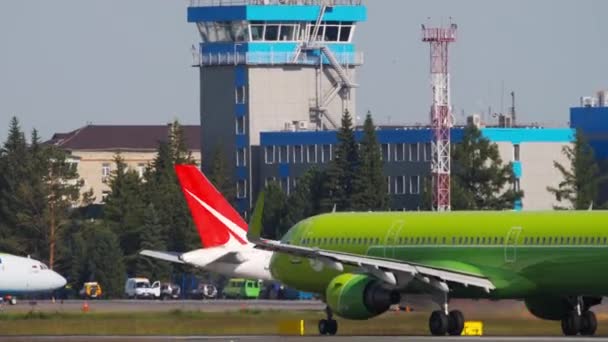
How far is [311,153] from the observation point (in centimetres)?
16412

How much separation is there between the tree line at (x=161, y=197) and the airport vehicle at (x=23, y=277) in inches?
1154

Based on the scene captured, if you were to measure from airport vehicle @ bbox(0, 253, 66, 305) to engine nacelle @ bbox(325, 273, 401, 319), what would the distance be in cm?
4533

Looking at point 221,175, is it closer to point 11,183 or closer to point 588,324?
point 11,183

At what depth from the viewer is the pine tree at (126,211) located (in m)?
146

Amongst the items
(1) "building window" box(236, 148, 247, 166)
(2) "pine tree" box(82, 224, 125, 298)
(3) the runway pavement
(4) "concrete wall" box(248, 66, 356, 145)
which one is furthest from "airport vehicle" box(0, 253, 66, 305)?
(1) "building window" box(236, 148, 247, 166)

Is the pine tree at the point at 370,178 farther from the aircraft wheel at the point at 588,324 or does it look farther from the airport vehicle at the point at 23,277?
the aircraft wheel at the point at 588,324

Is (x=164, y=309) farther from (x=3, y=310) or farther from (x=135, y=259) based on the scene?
(x=135, y=259)

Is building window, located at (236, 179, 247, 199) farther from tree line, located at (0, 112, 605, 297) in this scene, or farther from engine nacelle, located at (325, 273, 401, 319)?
engine nacelle, located at (325, 273, 401, 319)

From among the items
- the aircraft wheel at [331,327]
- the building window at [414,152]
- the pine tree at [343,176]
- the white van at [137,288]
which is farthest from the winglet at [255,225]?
the building window at [414,152]

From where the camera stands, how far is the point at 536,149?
508ft

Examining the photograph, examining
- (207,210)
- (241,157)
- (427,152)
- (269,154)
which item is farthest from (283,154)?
(207,210)

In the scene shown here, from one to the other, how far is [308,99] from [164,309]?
72284 millimetres

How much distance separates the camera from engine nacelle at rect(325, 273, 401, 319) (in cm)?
6216

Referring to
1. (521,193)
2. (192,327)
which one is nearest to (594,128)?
(521,193)
